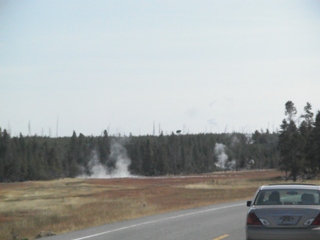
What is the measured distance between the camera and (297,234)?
12039 millimetres

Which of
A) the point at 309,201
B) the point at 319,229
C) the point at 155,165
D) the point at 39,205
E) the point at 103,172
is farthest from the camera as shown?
the point at 103,172

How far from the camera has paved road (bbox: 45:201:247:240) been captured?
1630cm

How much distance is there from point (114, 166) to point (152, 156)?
17048 millimetres

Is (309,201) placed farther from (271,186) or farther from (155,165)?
(155,165)

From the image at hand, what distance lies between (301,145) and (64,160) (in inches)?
2935

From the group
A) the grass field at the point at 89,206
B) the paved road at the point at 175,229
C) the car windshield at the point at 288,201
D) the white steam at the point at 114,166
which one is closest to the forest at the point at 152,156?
the white steam at the point at 114,166

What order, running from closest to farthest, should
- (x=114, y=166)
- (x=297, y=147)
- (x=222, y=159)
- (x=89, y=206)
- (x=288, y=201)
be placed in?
(x=288, y=201) < (x=89, y=206) < (x=297, y=147) < (x=114, y=166) < (x=222, y=159)

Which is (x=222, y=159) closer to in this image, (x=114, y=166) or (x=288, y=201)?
(x=114, y=166)

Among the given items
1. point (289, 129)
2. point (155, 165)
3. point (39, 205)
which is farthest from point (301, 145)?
point (155, 165)

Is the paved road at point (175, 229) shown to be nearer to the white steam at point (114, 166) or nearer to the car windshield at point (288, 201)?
the car windshield at point (288, 201)

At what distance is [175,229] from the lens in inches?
712

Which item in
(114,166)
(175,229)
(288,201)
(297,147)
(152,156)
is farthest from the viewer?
(114,166)

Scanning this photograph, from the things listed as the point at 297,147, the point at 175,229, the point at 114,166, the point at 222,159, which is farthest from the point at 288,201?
the point at 222,159

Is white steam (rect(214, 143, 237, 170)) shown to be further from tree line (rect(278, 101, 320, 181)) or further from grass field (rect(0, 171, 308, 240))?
grass field (rect(0, 171, 308, 240))
